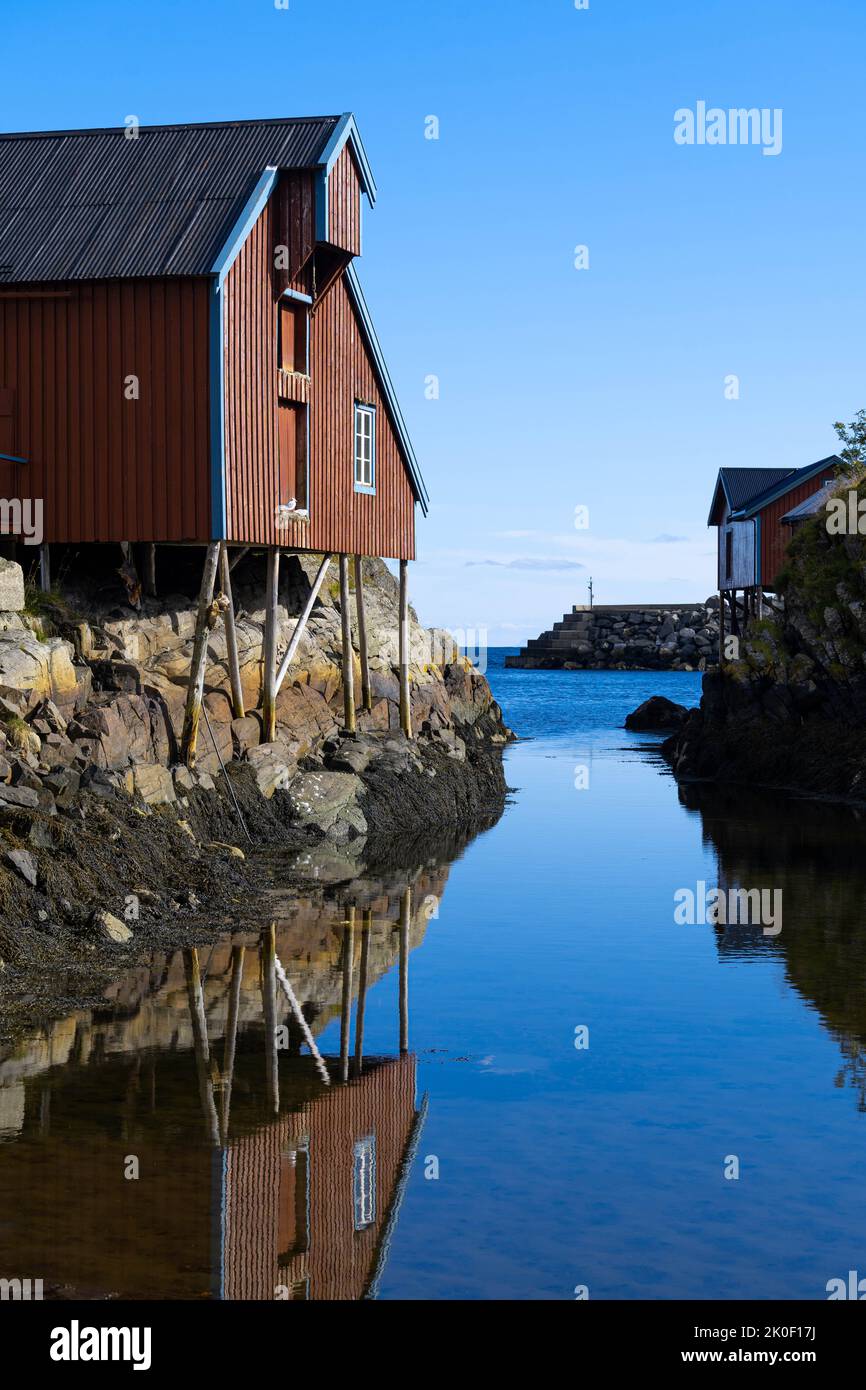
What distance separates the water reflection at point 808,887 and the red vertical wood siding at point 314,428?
27.6 ft

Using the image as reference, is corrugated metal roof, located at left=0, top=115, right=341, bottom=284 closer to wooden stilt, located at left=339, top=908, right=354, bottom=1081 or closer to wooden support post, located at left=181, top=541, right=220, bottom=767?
wooden support post, located at left=181, top=541, right=220, bottom=767

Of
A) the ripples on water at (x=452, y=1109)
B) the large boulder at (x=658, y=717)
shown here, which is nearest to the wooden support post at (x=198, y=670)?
the ripples on water at (x=452, y=1109)

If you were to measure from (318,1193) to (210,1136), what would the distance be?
1.24 m

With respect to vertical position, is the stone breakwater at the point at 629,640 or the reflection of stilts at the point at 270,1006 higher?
the stone breakwater at the point at 629,640

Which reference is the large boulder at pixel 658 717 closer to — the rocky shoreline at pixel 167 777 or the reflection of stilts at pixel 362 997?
the rocky shoreline at pixel 167 777

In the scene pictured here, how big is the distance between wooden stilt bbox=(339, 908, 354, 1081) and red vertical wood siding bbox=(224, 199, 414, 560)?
7.11 m

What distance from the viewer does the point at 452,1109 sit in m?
11.9

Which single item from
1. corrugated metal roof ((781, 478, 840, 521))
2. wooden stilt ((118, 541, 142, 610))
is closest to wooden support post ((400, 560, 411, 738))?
wooden stilt ((118, 541, 142, 610))

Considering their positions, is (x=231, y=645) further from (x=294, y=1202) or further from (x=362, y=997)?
(x=294, y=1202)

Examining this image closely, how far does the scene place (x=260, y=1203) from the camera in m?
9.80

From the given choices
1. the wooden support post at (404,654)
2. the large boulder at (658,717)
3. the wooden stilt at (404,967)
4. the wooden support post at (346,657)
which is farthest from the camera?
the large boulder at (658,717)

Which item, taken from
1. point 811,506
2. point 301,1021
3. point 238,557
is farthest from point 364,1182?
point 811,506

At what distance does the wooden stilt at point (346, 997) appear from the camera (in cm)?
1313
